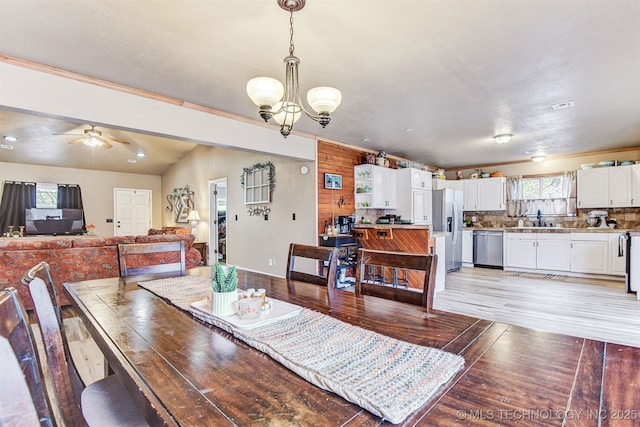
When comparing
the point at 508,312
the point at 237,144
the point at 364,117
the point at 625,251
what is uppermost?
the point at 364,117

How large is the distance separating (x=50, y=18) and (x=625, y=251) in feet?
24.0

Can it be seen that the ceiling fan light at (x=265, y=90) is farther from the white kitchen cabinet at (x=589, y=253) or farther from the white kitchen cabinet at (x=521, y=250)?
the white kitchen cabinet at (x=589, y=253)

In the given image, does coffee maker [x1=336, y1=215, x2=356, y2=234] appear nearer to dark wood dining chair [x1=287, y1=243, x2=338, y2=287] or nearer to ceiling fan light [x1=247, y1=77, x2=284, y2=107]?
dark wood dining chair [x1=287, y1=243, x2=338, y2=287]

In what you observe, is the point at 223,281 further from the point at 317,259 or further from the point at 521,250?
the point at 521,250

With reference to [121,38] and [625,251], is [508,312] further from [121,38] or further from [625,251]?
[121,38]

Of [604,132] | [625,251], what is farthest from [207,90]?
[625,251]

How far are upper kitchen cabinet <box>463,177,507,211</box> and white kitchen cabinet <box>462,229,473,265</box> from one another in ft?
2.37

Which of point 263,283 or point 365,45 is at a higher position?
point 365,45

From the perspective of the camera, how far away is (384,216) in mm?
6379

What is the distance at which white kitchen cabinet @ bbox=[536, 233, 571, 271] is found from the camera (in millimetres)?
5938

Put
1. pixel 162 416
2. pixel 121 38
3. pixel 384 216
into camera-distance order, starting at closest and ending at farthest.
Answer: pixel 162 416
pixel 121 38
pixel 384 216

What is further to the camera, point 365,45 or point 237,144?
point 237,144

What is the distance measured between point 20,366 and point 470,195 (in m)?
8.13

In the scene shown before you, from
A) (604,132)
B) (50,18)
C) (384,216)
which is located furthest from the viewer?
(384,216)
